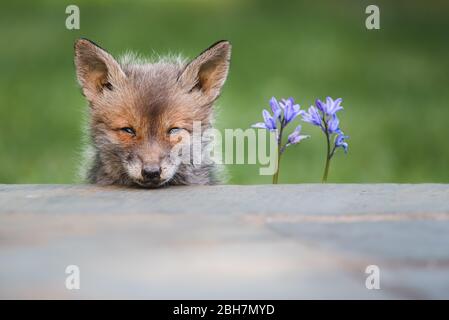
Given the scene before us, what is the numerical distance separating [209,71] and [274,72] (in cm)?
601

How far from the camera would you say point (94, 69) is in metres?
5.16

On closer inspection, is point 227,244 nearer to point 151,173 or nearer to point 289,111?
point 151,173

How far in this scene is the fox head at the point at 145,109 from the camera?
15.7ft

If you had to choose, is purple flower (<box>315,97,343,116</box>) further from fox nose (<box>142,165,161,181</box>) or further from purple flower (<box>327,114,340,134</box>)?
fox nose (<box>142,165,161,181</box>)

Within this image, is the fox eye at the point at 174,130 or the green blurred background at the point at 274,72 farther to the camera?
the green blurred background at the point at 274,72

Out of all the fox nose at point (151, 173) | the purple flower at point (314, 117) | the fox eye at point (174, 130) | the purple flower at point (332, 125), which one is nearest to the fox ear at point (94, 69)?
the fox eye at point (174, 130)

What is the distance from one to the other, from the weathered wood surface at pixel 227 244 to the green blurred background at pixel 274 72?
3091mm

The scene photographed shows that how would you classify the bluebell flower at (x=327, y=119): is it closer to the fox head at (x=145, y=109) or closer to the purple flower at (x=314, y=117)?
the purple flower at (x=314, y=117)

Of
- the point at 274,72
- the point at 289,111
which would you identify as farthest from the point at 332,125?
the point at 274,72

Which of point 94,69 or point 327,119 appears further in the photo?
point 94,69

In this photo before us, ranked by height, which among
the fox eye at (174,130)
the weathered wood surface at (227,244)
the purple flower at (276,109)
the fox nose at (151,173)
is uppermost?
the purple flower at (276,109)

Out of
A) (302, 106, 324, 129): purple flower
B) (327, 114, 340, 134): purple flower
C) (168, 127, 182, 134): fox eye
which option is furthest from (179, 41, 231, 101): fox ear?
(327, 114, 340, 134): purple flower

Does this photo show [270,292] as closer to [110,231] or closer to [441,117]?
[110,231]

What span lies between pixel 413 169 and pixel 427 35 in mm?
5399
